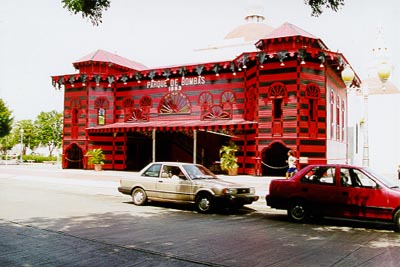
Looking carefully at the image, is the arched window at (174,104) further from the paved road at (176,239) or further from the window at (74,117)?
the paved road at (176,239)

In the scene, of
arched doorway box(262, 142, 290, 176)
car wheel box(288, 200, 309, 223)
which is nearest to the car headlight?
car wheel box(288, 200, 309, 223)

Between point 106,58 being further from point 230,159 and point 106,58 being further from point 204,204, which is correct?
point 204,204

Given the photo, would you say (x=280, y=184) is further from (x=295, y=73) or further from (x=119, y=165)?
(x=119, y=165)

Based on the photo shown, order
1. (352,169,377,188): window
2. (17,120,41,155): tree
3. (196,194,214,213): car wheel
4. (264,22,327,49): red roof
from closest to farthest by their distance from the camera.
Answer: (352,169,377,188): window → (196,194,214,213): car wheel → (264,22,327,49): red roof → (17,120,41,155): tree

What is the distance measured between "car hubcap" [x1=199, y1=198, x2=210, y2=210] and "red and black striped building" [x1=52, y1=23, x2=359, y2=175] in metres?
11.2

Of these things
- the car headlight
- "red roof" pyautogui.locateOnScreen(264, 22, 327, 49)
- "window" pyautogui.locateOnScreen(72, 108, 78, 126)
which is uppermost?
"red roof" pyautogui.locateOnScreen(264, 22, 327, 49)

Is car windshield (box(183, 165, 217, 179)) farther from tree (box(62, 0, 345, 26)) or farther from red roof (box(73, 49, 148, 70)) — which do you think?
red roof (box(73, 49, 148, 70))

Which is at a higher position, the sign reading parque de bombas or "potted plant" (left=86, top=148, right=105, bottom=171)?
the sign reading parque de bombas

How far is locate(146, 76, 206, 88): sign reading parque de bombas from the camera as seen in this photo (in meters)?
28.0

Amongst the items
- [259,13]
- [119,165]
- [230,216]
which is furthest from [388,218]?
[259,13]

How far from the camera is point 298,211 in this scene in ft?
33.6

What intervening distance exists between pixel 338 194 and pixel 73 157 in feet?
87.8

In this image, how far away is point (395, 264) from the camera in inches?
242

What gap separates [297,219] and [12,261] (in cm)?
679
